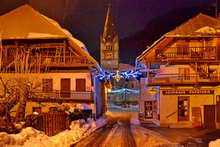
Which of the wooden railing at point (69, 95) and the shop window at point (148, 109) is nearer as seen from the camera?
the wooden railing at point (69, 95)

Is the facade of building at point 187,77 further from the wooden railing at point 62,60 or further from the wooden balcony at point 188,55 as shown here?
the wooden railing at point 62,60

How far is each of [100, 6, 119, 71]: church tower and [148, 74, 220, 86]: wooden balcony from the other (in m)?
57.1

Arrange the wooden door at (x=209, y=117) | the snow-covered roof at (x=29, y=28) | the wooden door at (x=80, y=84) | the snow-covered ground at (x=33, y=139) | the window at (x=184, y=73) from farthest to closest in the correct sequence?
the wooden door at (x=80, y=84) → the snow-covered roof at (x=29, y=28) → the window at (x=184, y=73) → the wooden door at (x=209, y=117) → the snow-covered ground at (x=33, y=139)

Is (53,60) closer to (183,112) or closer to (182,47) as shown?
(182,47)

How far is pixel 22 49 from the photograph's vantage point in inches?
1371

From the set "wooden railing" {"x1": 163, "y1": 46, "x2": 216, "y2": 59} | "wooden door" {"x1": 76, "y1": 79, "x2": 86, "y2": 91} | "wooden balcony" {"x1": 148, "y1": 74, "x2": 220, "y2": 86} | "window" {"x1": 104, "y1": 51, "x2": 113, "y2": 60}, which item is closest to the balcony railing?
"wooden door" {"x1": 76, "y1": 79, "x2": 86, "y2": 91}

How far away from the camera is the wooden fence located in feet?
74.1

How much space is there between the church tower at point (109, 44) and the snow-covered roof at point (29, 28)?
5359cm

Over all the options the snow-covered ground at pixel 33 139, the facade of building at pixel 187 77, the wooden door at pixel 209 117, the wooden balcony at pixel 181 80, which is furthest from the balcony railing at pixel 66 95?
the snow-covered ground at pixel 33 139

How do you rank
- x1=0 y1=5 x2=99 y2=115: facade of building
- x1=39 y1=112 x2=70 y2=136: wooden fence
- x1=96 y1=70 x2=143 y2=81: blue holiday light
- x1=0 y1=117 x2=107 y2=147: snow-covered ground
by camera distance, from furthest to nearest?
1. x1=96 y1=70 x2=143 y2=81: blue holiday light
2. x1=0 y1=5 x2=99 y2=115: facade of building
3. x1=39 y1=112 x2=70 y2=136: wooden fence
4. x1=0 y1=117 x2=107 y2=147: snow-covered ground

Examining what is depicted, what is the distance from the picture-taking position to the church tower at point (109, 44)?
91688 mm

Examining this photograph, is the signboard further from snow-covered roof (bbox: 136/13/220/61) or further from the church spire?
snow-covered roof (bbox: 136/13/220/61)

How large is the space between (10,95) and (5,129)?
3589 mm

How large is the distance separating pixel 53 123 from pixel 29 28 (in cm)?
1601
